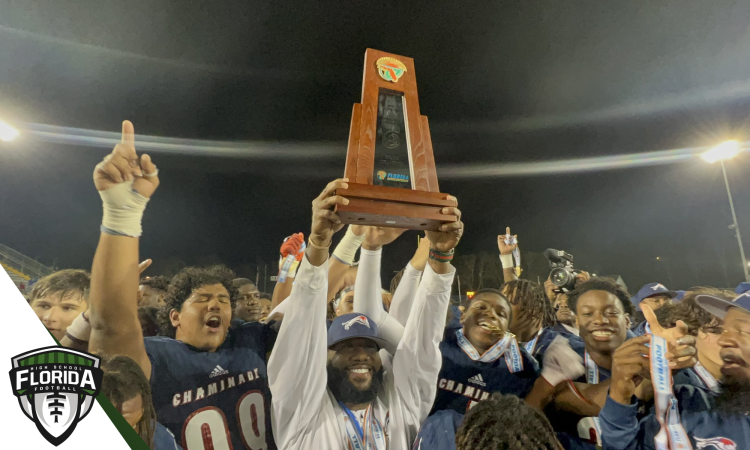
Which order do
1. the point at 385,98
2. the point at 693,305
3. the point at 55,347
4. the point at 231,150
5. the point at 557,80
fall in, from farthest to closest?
the point at 557,80 → the point at 693,305 → the point at 231,150 → the point at 385,98 → the point at 55,347

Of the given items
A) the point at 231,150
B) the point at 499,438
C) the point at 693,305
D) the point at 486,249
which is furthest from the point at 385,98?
the point at 693,305

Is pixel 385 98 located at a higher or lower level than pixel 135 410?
higher

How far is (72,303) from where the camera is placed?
67.2 inches

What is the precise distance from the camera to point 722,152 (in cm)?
A: 261

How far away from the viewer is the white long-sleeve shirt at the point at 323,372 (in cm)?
173

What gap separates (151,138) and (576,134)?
2453mm

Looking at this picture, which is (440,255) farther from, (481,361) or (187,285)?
(187,285)

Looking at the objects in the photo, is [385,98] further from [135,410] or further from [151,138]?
[135,410]

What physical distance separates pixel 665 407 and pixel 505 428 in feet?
2.99

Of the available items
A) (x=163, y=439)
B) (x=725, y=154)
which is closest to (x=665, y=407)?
(x=725, y=154)

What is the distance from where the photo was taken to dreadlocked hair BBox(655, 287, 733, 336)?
221 cm

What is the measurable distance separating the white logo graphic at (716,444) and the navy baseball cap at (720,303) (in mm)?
624

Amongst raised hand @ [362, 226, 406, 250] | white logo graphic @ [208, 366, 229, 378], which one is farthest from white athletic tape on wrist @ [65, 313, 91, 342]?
raised hand @ [362, 226, 406, 250]

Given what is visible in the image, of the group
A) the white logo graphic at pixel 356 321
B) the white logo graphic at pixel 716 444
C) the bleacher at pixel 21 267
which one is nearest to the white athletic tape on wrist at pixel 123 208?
the bleacher at pixel 21 267
